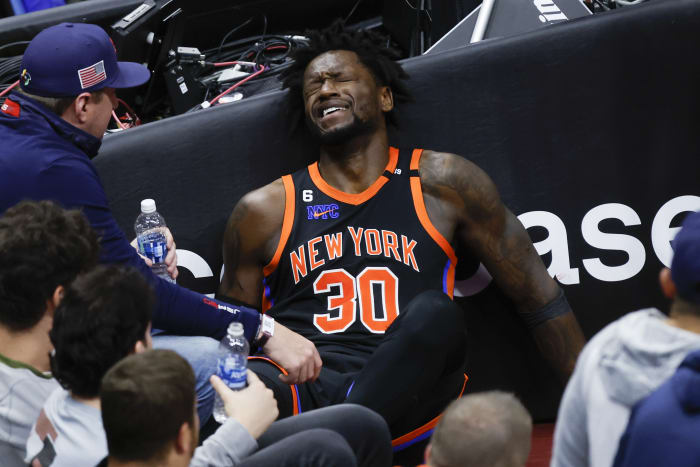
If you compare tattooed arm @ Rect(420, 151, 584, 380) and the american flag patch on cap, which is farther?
tattooed arm @ Rect(420, 151, 584, 380)

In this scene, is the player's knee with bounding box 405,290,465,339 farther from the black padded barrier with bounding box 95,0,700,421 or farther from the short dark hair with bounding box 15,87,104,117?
the short dark hair with bounding box 15,87,104,117

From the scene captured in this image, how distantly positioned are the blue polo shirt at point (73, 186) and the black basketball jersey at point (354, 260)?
0.46 metres

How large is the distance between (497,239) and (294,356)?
35.1 inches

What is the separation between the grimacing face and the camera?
3.46m

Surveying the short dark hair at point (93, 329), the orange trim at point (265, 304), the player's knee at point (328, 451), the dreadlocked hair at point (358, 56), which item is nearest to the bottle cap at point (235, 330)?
the player's knee at point (328, 451)

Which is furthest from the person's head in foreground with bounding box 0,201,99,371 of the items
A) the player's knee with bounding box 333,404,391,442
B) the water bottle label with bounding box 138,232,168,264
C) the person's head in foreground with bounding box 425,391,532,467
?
the water bottle label with bounding box 138,232,168,264

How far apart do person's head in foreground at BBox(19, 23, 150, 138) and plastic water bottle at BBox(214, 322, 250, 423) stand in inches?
28.0

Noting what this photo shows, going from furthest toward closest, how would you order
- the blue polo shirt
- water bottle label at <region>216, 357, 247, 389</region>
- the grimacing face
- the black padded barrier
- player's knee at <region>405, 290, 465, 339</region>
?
the black padded barrier → the grimacing face → player's knee at <region>405, 290, 465, 339</region> → the blue polo shirt → water bottle label at <region>216, 357, 247, 389</region>

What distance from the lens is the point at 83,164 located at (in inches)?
109

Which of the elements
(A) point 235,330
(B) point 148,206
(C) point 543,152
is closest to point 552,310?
(C) point 543,152

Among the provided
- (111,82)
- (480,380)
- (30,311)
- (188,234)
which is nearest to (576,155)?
(480,380)

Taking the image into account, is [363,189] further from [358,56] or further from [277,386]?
[277,386]

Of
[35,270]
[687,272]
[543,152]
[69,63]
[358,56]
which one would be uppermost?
[687,272]

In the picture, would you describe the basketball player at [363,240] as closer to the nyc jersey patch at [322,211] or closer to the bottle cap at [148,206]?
the nyc jersey patch at [322,211]
